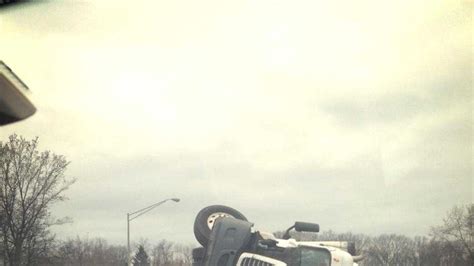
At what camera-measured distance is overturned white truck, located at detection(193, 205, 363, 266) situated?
19.8 feet

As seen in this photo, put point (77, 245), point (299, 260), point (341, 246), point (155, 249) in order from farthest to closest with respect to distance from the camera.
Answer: point (155, 249) < point (77, 245) < point (341, 246) < point (299, 260)

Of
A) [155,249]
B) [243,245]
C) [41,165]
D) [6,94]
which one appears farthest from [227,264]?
[155,249]

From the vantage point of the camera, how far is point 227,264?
6184mm

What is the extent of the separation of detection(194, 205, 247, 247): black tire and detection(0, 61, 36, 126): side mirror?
5.33 m

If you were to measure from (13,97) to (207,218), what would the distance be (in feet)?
18.1

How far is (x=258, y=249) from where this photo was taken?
6.16 m

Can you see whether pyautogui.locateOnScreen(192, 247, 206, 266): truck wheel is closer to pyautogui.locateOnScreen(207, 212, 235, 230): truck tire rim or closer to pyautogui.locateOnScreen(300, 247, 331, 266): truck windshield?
pyautogui.locateOnScreen(207, 212, 235, 230): truck tire rim

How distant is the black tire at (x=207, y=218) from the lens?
269 inches

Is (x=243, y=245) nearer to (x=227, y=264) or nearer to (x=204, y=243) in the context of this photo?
(x=227, y=264)

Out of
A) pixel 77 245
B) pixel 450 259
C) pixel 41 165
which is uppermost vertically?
pixel 41 165

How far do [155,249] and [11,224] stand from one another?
653 inches

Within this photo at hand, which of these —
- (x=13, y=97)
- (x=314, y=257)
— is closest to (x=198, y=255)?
(x=314, y=257)

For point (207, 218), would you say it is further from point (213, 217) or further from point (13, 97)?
point (13, 97)

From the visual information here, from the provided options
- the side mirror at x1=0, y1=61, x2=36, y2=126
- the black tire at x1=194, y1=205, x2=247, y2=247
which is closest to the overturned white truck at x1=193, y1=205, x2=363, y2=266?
the black tire at x1=194, y1=205, x2=247, y2=247
